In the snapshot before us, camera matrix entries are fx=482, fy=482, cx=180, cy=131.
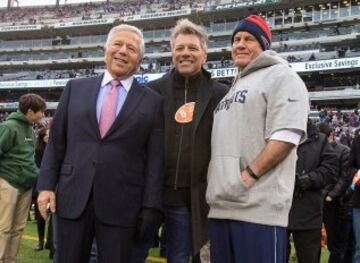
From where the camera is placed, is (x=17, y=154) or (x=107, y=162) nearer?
(x=107, y=162)

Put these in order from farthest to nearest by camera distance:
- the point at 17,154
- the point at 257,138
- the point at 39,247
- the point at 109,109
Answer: the point at 39,247
the point at 17,154
the point at 109,109
the point at 257,138

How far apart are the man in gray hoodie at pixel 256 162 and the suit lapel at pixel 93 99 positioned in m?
0.75

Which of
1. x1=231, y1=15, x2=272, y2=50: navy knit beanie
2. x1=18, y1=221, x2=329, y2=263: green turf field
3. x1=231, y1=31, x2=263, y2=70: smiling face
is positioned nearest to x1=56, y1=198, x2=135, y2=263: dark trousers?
x1=231, y1=31, x2=263, y2=70: smiling face

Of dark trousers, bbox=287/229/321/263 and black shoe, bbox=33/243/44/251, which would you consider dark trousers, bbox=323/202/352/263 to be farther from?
black shoe, bbox=33/243/44/251

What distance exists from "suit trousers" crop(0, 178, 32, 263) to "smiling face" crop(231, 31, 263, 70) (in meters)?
3.37

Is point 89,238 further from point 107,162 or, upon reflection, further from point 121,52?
point 121,52

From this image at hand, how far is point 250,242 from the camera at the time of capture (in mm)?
2736

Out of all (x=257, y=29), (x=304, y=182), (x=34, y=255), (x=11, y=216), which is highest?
(x=257, y=29)

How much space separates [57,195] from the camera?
118 inches

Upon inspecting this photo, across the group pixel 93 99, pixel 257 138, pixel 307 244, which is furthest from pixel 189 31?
pixel 307 244

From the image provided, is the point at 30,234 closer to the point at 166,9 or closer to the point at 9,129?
the point at 9,129

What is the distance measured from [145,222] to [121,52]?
1.08 metres

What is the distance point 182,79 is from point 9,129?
104 inches

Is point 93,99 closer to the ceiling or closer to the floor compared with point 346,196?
closer to the ceiling
